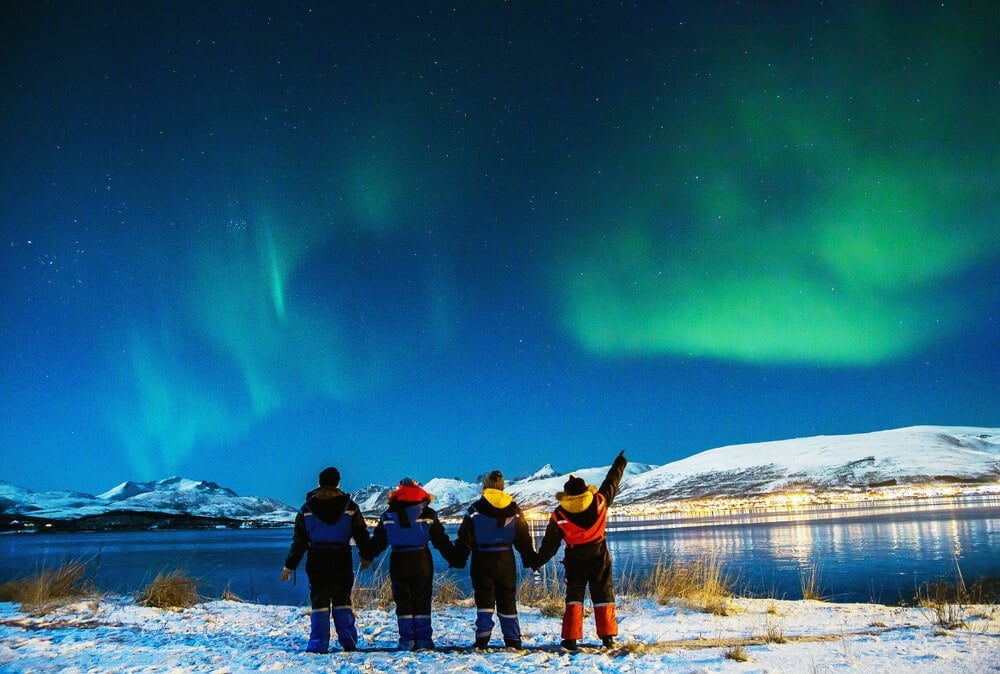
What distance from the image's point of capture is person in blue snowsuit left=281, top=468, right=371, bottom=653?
902 cm

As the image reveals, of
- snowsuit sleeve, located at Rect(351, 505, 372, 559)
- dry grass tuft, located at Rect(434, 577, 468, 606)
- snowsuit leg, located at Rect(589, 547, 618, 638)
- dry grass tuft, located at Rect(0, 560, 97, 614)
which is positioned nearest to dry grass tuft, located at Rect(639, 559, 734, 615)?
dry grass tuft, located at Rect(434, 577, 468, 606)

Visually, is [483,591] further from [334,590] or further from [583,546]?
[334,590]

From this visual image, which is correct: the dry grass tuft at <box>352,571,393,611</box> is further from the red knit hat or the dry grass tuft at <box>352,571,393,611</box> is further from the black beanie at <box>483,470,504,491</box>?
the black beanie at <box>483,470,504,491</box>

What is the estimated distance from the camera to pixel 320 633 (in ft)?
28.7

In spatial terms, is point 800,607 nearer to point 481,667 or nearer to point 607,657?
point 607,657

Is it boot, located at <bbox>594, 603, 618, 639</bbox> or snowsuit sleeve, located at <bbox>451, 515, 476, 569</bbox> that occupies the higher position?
snowsuit sleeve, located at <bbox>451, 515, 476, 569</bbox>

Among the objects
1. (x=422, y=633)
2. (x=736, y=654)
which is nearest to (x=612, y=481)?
(x=736, y=654)

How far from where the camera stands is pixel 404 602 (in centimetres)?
916

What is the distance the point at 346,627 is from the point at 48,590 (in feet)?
26.2

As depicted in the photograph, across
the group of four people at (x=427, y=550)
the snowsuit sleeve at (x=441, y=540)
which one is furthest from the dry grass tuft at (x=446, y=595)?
the group of four people at (x=427, y=550)

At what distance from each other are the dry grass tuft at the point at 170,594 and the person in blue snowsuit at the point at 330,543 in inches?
239

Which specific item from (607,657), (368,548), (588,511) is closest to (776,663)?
(607,657)

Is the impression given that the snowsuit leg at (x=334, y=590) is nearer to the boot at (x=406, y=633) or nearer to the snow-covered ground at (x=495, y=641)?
the snow-covered ground at (x=495, y=641)

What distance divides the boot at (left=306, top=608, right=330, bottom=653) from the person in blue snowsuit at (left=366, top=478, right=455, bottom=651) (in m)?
0.92
